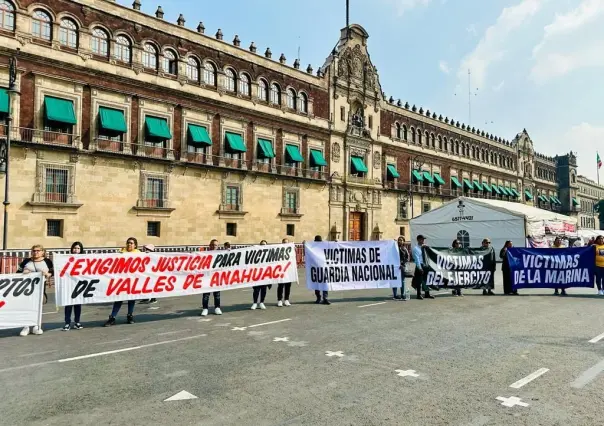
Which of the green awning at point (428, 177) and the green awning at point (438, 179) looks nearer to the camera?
the green awning at point (428, 177)

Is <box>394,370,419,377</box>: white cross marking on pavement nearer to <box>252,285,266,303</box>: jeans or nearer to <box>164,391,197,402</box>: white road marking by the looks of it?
<box>164,391,197,402</box>: white road marking

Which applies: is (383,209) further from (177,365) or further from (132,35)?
(177,365)

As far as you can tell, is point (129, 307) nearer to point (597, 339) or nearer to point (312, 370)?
point (312, 370)

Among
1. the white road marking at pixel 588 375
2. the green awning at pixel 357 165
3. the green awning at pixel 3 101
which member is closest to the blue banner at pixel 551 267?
the white road marking at pixel 588 375

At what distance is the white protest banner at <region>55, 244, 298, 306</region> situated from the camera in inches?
353

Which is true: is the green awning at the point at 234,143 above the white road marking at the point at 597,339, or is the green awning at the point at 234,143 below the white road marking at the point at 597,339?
above

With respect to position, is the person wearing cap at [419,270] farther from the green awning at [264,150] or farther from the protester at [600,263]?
the green awning at [264,150]

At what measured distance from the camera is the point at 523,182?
65312mm

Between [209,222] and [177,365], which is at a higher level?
[209,222]

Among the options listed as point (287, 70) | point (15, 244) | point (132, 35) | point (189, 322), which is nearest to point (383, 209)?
point (287, 70)

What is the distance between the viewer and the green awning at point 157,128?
24.5 metres

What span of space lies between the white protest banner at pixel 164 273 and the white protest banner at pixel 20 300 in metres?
0.42

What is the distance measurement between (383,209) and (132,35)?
26.8 m

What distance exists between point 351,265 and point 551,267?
24.0 ft
